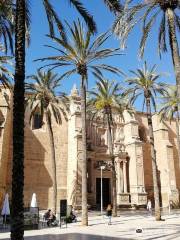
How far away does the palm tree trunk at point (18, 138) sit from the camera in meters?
7.31

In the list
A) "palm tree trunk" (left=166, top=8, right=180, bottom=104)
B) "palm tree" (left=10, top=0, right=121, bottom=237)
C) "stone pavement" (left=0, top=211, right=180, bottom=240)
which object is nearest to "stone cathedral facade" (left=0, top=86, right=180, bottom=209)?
"stone pavement" (left=0, top=211, right=180, bottom=240)

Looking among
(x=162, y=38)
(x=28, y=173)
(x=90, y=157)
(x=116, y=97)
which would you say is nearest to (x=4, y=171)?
(x=28, y=173)

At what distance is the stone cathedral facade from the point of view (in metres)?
29.4

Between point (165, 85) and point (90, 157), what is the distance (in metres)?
13.4

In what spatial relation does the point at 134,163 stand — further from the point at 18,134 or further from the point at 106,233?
the point at 18,134

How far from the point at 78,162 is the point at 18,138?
73.5 ft

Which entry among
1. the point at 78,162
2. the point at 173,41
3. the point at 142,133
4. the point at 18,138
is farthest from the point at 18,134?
the point at 142,133

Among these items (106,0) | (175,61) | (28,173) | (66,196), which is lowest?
(66,196)

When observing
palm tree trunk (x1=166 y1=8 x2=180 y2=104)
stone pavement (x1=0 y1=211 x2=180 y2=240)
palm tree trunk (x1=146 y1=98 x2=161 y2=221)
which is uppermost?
palm tree trunk (x1=166 y1=8 x2=180 y2=104)

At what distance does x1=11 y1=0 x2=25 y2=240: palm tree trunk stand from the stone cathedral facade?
60.2 ft

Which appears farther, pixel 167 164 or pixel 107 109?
pixel 167 164

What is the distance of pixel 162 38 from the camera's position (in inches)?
590

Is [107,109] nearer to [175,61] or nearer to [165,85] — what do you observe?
[165,85]

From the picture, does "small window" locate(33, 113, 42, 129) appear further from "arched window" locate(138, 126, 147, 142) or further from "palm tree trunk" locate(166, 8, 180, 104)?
"palm tree trunk" locate(166, 8, 180, 104)
